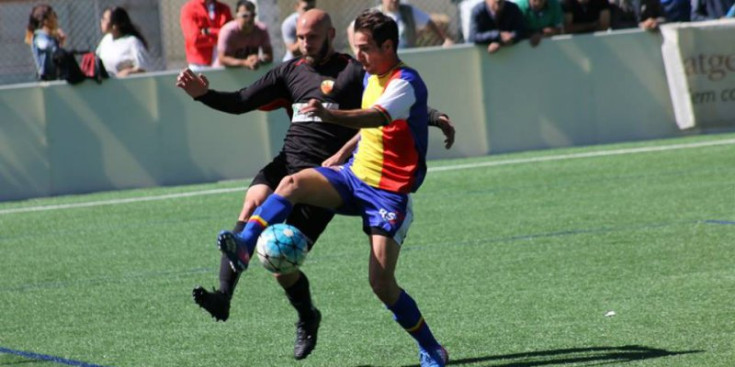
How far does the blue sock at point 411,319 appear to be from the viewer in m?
6.43

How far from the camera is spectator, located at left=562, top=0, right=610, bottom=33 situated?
16609mm

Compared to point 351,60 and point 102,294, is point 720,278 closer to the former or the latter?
point 351,60

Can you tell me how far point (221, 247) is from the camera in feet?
19.6

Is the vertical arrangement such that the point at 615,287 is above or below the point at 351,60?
below

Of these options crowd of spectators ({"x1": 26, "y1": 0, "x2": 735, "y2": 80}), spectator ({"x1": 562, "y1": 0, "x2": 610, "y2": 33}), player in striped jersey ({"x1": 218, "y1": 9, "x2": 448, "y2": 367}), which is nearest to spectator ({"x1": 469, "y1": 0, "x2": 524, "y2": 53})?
crowd of spectators ({"x1": 26, "y1": 0, "x2": 735, "y2": 80})

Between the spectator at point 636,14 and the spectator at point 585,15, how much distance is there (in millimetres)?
278

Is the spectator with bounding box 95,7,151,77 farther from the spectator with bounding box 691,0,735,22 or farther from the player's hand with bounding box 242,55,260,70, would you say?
the spectator with bounding box 691,0,735,22

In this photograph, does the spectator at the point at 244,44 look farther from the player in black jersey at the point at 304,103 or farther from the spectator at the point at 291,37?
the player in black jersey at the point at 304,103

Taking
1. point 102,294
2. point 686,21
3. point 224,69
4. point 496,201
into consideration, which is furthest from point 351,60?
point 686,21

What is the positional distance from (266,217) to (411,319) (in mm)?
860

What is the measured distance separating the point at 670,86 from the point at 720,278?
7930 millimetres

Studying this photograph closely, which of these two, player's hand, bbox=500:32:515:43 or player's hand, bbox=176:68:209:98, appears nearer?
player's hand, bbox=176:68:209:98

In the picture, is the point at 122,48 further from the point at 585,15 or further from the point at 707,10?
the point at 707,10

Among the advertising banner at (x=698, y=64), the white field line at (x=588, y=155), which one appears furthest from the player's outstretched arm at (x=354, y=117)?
the advertising banner at (x=698, y=64)
